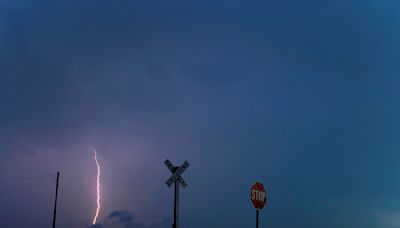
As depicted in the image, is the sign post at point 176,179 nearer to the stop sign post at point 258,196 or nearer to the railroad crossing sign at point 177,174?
the railroad crossing sign at point 177,174

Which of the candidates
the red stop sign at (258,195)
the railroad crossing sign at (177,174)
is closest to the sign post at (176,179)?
the railroad crossing sign at (177,174)

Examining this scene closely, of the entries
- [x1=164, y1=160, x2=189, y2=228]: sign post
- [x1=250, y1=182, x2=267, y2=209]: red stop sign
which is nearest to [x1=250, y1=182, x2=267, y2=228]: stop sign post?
[x1=250, y1=182, x2=267, y2=209]: red stop sign

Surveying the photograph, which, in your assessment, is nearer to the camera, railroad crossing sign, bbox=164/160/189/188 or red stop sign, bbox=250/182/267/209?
railroad crossing sign, bbox=164/160/189/188

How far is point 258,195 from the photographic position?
24.7 metres

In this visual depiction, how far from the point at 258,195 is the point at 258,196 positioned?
0.05 metres

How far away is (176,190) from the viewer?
20.8 m

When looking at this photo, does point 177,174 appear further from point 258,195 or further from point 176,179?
point 258,195


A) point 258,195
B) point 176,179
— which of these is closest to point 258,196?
point 258,195

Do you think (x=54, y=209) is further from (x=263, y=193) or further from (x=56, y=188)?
(x=263, y=193)

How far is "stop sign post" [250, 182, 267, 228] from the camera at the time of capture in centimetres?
2444

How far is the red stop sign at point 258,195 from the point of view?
80.2 ft

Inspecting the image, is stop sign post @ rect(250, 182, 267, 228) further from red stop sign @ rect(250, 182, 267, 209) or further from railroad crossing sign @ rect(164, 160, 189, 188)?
railroad crossing sign @ rect(164, 160, 189, 188)

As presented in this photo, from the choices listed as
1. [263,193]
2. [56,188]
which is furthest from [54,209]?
[263,193]

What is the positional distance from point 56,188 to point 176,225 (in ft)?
98.5
